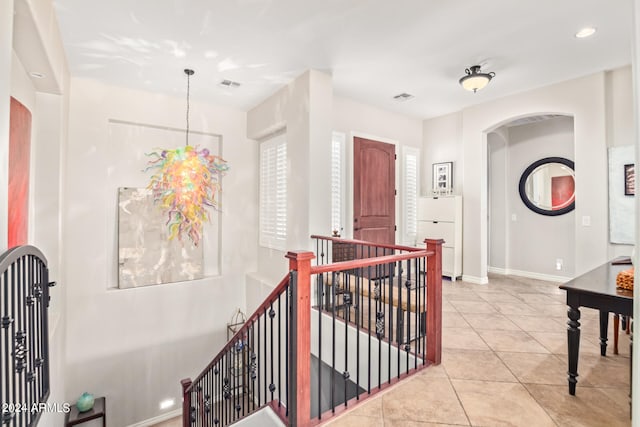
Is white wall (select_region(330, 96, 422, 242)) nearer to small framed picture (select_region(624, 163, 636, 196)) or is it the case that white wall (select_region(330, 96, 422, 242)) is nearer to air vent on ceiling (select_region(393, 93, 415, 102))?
air vent on ceiling (select_region(393, 93, 415, 102))

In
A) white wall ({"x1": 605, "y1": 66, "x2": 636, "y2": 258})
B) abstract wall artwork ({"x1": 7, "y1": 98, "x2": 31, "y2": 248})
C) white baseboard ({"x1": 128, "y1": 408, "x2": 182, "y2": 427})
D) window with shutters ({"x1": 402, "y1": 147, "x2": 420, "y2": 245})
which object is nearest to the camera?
abstract wall artwork ({"x1": 7, "y1": 98, "x2": 31, "y2": 248})

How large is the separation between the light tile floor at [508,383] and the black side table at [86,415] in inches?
132

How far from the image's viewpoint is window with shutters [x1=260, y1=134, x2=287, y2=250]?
4.58 meters

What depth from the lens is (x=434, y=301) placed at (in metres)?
2.58

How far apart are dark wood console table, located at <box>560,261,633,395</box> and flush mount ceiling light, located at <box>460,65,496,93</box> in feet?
8.12

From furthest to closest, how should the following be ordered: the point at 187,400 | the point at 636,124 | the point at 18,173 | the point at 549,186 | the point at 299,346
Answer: the point at 549,186, the point at 187,400, the point at 18,173, the point at 299,346, the point at 636,124

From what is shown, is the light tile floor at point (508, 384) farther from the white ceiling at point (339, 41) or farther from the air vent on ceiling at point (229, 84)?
the air vent on ceiling at point (229, 84)

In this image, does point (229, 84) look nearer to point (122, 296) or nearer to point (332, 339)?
point (122, 296)

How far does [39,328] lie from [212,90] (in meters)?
3.38

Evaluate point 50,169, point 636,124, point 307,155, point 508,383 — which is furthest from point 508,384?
point 50,169

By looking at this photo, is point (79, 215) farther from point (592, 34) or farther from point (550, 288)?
point (550, 288)

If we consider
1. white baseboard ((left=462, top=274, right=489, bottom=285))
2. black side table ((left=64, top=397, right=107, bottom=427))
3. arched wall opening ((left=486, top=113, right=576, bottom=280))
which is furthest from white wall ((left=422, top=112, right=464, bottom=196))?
black side table ((left=64, top=397, right=107, bottom=427))

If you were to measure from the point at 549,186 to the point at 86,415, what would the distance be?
7479mm

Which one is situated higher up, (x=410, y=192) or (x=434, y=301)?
(x=410, y=192)
